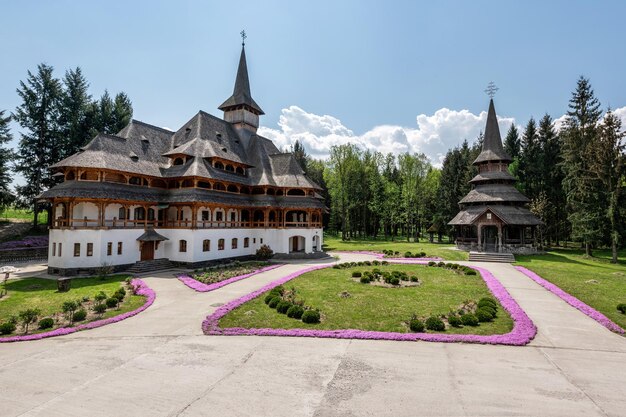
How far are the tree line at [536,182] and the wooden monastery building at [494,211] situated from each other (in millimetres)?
4836

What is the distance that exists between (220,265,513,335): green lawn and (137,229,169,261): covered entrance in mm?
16306

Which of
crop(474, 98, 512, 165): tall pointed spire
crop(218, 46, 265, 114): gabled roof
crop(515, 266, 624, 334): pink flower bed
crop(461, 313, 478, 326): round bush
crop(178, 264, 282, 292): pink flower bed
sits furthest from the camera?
crop(218, 46, 265, 114): gabled roof

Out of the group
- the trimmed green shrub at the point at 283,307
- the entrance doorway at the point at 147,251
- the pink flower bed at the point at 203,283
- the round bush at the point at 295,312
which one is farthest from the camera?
the entrance doorway at the point at 147,251

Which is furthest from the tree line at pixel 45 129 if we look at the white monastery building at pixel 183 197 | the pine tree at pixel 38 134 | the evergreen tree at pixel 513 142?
the evergreen tree at pixel 513 142

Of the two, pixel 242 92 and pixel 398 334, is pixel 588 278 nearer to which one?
pixel 398 334

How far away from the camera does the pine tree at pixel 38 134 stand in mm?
46188

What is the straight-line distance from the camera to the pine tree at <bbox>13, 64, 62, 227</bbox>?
46.2 metres

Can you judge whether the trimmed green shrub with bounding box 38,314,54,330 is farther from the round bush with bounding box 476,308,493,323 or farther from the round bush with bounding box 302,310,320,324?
the round bush with bounding box 476,308,493,323

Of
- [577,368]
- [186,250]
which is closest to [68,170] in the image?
[186,250]

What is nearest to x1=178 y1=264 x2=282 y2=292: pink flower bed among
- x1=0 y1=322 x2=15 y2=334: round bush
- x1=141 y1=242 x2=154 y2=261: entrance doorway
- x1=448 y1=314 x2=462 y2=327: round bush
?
x1=141 y1=242 x2=154 y2=261: entrance doorway

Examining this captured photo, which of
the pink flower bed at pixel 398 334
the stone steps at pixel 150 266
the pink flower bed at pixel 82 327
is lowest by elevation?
the pink flower bed at pixel 82 327

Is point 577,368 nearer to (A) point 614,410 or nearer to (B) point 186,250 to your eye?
(A) point 614,410

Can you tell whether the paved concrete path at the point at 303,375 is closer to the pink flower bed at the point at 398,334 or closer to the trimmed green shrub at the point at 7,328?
the pink flower bed at the point at 398,334

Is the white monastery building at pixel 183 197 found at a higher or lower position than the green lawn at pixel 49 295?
higher
